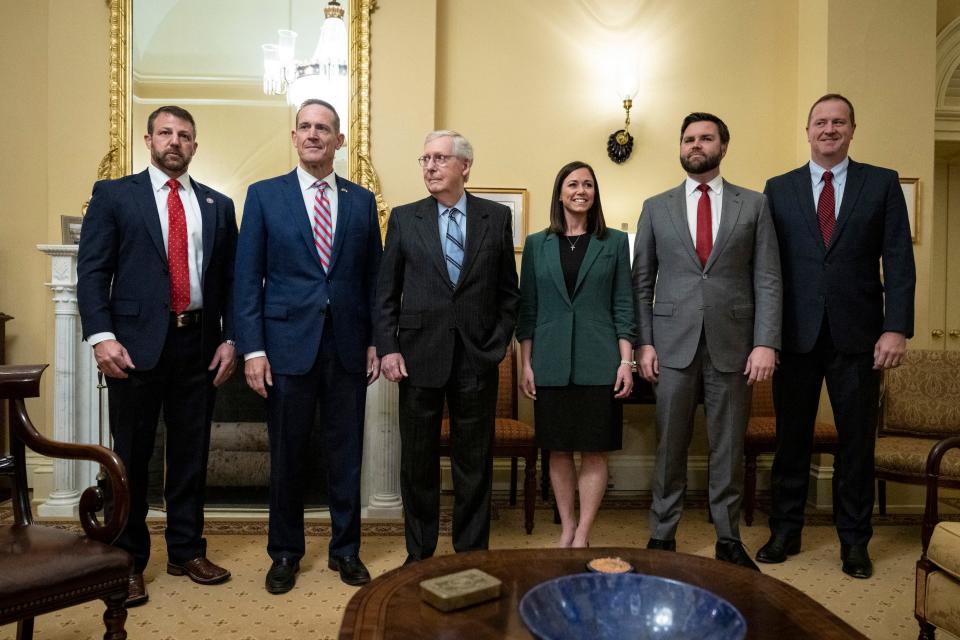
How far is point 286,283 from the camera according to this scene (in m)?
2.65

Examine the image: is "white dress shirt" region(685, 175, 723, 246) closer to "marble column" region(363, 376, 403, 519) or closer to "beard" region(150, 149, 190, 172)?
"marble column" region(363, 376, 403, 519)

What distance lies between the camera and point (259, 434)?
3.87 m

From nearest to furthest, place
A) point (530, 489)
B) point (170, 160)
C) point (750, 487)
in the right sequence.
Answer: point (170, 160)
point (530, 489)
point (750, 487)

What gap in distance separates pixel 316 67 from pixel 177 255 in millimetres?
1735

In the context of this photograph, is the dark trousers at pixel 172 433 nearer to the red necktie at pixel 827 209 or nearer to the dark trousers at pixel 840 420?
the dark trousers at pixel 840 420

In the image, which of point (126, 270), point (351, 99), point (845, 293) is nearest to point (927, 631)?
point (845, 293)

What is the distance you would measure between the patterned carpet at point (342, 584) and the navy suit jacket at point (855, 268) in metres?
0.92

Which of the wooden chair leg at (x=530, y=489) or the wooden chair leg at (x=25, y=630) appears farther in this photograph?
the wooden chair leg at (x=530, y=489)

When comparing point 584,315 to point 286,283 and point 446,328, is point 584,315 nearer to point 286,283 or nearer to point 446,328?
point 446,328

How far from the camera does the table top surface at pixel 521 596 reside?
1.36 meters

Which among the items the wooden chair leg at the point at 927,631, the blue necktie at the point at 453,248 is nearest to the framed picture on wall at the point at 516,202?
the blue necktie at the point at 453,248

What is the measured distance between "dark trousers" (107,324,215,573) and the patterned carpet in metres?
0.19

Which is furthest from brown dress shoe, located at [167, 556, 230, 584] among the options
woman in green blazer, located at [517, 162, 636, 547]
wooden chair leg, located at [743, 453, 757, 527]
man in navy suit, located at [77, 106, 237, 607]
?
wooden chair leg, located at [743, 453, 757, 527]

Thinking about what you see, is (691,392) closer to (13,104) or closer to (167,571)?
(167,571)
